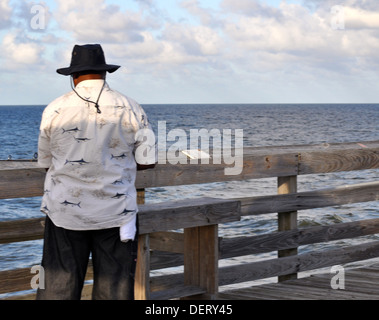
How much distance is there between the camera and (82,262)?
3504 millimetres

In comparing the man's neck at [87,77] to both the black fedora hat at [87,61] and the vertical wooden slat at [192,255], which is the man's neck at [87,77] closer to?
the black fedora hat at [87,61]

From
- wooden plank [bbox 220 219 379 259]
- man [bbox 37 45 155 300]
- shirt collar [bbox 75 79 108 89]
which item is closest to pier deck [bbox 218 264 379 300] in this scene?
wooden plank [bbox 220 219 379 259]

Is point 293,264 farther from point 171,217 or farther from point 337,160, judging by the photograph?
point 171,217

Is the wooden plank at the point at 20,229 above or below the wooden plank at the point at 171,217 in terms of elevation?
below

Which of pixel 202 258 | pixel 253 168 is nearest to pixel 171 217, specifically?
pixel 202 258

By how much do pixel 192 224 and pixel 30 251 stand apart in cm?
851

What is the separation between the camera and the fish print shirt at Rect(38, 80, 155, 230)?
10.9 feet

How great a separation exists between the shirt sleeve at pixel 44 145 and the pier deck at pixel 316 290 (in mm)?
2011

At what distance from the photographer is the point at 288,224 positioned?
583cm

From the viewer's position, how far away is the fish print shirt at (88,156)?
3309 mm

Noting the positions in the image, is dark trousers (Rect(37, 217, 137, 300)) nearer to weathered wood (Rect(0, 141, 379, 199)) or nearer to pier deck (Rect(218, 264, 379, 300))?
weathered wood (Rect(0, 141, 379, 199))

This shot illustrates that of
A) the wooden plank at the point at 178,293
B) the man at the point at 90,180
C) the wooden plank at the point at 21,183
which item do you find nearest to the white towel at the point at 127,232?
the man at the point at 90,180

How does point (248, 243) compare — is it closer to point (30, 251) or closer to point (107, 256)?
point (107, 256)

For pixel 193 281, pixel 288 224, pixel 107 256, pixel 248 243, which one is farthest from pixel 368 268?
pixel 107 256
